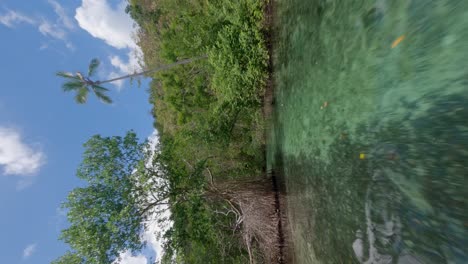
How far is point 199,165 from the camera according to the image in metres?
10.4

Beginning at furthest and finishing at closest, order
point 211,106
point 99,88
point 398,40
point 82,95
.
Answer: point 99,88 < point 82,95 < point 211,106 < point 398,40

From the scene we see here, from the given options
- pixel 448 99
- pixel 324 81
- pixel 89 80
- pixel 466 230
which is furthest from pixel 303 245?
pixel 89 80

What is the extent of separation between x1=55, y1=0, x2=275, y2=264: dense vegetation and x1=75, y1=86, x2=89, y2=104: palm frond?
3.97 meters

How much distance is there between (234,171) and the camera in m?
13.0

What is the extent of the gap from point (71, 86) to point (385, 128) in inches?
515

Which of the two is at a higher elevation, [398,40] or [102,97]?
[102,97]

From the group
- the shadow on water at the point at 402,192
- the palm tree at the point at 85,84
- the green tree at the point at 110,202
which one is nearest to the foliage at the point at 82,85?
the palm tree at the point at 85,84

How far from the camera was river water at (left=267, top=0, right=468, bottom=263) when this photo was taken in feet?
11.9

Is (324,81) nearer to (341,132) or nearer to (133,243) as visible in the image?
(341,132)

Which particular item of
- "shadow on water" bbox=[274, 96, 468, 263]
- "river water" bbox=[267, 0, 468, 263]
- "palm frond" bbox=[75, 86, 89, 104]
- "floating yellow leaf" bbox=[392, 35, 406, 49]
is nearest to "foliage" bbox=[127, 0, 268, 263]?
"river water" bbox=[267, 0, 468, 263]

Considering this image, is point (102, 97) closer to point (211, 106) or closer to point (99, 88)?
point (99, 88)

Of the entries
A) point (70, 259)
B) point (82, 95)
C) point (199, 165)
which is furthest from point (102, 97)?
point (70, 259)

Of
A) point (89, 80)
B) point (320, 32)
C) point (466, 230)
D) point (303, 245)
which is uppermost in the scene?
point (89, 80)

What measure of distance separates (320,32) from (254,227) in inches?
237
